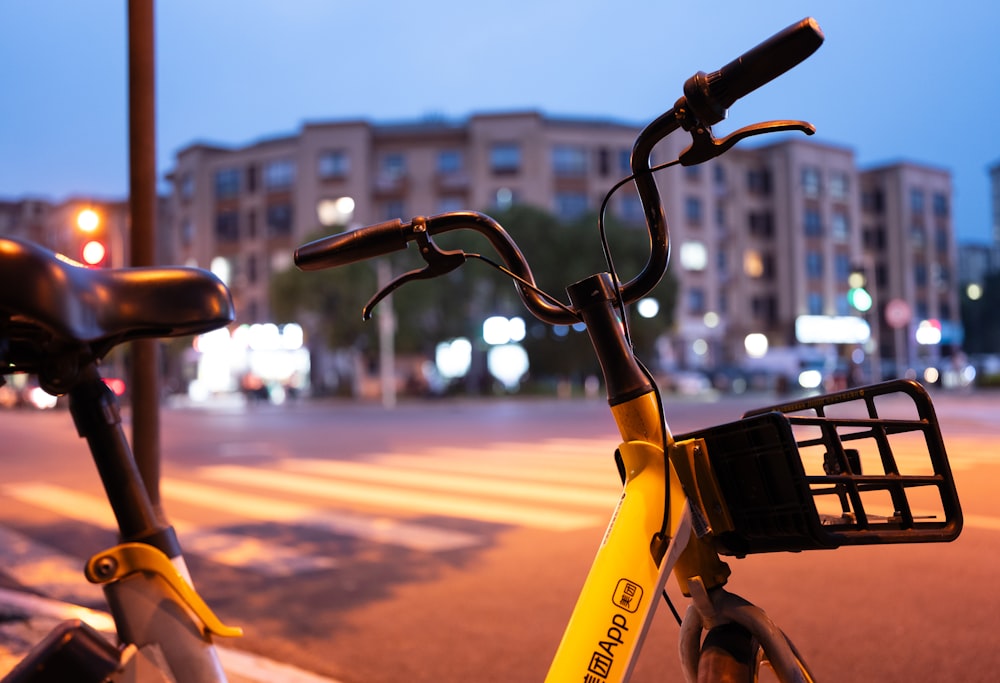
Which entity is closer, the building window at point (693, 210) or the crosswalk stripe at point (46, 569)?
the crosswalk stripe at point (46, 569)

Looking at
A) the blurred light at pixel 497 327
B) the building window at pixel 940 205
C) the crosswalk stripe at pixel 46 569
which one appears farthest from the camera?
the building window at pixel 940 205

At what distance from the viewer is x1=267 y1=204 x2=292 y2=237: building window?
5662cm

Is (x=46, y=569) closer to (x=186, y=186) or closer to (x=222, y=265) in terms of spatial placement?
(x=222, y=265)

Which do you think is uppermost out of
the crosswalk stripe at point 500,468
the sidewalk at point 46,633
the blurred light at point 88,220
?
the blurred light at point 88,220

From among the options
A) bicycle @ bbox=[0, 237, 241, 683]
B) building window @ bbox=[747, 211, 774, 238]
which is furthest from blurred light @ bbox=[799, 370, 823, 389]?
bicycle @ bbox=[0, 237, 241, 683]

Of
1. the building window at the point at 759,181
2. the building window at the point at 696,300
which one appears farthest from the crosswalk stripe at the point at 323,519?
the building window at the point at 759,181

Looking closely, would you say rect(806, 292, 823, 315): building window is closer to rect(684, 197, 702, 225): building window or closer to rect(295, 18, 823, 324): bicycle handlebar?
rect(684, 197, 702, 225): building window

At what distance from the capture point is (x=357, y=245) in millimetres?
1925

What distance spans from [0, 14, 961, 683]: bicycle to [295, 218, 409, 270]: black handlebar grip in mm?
88

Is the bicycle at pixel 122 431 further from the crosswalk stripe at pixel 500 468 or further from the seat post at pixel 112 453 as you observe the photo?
the crosswalk stripe at pixel 500 468

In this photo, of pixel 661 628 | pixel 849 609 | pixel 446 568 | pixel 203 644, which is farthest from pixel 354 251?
pixel 446 568

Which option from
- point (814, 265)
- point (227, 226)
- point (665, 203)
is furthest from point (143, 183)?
point (814, 265)

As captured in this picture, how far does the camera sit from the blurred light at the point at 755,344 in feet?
198

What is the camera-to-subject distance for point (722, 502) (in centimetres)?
176
